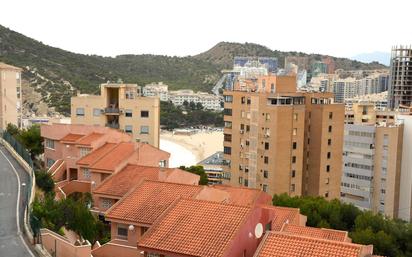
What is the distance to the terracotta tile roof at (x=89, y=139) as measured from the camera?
37812 mm

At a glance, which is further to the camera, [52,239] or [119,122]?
[119,122]

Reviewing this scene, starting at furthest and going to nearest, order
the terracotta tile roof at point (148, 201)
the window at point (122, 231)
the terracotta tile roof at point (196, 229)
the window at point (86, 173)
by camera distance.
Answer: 1. the window at point (86, 173)
2. the window at point (122, 231)
3. the terracotta tile roof at point (148, 201)
4. the terracotta tile roof at point (196, 229)

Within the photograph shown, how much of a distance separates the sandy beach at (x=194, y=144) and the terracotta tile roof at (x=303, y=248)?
291 feet

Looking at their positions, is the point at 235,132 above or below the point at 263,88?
below

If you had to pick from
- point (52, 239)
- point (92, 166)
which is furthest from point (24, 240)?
point (92, 166)

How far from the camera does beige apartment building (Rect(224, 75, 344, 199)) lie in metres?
54.7

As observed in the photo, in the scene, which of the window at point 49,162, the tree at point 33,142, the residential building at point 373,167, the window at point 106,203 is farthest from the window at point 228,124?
the window at point 106,203

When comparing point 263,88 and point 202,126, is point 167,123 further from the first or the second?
point 263,88

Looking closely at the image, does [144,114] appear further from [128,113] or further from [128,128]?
[128,128]

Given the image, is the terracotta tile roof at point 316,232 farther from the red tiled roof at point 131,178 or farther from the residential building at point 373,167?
the residential building at point 373,167

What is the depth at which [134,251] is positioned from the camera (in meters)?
22.9

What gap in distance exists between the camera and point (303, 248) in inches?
721

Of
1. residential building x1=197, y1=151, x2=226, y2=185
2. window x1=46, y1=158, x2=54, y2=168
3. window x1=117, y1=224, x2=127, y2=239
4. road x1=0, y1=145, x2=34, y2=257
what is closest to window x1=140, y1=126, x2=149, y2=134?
residential building x1=197, y1=151, x2=226, y2=185

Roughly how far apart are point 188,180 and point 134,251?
10.6 m
